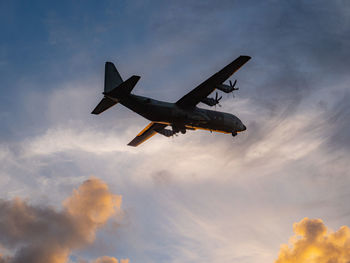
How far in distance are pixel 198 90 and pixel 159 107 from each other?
4373mm

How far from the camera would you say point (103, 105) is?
122 feet

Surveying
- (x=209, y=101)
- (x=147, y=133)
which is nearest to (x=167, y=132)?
(x=147, y=133)

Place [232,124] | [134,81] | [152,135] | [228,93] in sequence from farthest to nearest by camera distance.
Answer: [152,135] < [232,124] < [228,93] < [134,81]

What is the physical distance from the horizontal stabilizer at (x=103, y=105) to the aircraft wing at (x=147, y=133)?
685 centimetres

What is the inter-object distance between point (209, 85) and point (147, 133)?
11.9 metres

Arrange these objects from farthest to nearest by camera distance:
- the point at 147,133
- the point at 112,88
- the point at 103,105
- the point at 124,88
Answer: the point at 147,133 → the point at 112,88 → the point at 103,105 → the point at 124,88

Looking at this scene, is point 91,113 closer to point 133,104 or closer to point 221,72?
point 133,104

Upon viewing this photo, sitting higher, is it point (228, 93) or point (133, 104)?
point (228, 93)

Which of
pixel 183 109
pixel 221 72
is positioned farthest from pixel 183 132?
pixel 221 72

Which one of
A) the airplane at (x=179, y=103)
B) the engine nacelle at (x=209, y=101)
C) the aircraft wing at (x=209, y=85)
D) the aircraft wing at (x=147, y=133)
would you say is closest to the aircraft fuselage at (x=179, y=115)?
the airplane at (x=179, y=103)

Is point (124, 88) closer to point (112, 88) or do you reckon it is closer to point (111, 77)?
point (112, 88)

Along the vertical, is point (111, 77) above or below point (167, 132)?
above

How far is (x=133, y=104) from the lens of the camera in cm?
3559

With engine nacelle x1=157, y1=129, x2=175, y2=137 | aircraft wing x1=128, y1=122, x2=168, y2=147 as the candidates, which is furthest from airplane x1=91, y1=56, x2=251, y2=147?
aircraft wing x1=128, y1=122, x2=168, y2=147
